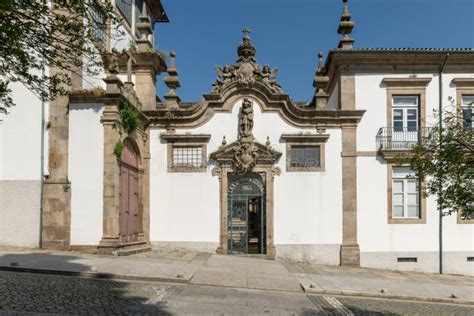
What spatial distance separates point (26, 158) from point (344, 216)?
10622mm

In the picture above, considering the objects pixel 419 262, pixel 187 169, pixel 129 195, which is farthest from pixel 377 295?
pixel 129 195


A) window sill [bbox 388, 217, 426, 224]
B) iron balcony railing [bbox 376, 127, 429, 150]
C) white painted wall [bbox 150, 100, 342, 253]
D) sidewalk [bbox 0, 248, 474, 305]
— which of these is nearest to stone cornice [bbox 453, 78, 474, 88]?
iron balcony railing [bbox 376, 127, 429, 150]

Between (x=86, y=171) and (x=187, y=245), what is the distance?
4.71 m

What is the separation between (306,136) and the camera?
1633cm

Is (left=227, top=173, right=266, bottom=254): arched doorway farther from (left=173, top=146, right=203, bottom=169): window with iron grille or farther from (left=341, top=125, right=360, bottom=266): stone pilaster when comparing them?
(left=341, top=125, right=360, bottom=266): stone pilaster

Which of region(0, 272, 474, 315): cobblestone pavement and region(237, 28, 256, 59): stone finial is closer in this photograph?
region(0, 272, 474, 315): cobblestone pavement

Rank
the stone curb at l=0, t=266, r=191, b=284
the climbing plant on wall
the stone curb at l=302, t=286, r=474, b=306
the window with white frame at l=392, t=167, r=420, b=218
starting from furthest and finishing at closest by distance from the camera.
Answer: the window with white frame at l=392, t=167, r=420, b=218 < the climbing plant on wall < the stone curb at l=302, t=286, r=474, b=306 < the stone curb at l=0, t=266, r=191, b=284

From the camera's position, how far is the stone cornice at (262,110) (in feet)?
53.8

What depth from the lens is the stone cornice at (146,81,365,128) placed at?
16.4 m

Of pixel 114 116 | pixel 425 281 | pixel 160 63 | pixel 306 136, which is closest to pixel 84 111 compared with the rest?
pixel 114 116

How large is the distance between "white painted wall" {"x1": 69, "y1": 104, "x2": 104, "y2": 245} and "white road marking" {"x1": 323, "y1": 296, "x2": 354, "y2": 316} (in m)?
7.10

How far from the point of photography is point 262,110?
16.6 metres

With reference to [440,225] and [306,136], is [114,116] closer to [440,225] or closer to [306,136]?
[306,136]

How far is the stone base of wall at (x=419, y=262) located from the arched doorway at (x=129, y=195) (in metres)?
8.01
